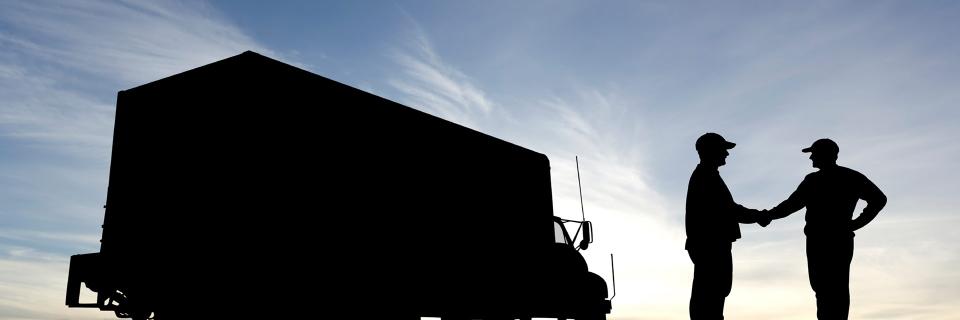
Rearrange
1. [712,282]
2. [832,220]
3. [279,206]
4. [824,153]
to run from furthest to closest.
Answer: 1. [279,206]
2. [824,153]
3. [832,220]
4. [712,282]

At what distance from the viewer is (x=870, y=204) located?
622 cm

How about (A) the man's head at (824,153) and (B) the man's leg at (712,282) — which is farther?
(A) the man's head at (824,153)

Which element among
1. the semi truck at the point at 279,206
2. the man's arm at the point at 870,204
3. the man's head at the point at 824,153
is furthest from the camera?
the semi truck at the point at 279,206

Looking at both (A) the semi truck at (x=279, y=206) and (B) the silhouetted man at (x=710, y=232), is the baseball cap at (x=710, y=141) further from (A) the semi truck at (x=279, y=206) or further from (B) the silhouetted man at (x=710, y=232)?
(A) the semi truck at (x=279, y=206)

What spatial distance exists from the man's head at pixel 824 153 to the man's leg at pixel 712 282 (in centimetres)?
108

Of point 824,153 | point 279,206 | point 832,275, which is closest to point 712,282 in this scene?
point 832,275

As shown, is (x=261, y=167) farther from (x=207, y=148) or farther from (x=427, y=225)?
(x=427, y=225)

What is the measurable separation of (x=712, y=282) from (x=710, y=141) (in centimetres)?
110

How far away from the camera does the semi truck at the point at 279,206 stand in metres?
8.24

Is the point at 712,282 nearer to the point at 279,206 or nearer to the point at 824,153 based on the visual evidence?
the point at 824,153

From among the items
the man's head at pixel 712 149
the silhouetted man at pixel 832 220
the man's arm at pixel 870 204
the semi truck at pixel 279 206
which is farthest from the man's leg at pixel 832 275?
the semi truck at pixel 279 206

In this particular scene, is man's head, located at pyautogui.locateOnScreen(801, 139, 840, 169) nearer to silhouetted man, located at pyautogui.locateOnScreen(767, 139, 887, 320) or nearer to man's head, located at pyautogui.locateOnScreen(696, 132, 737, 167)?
silhouetted man, located at pyautogui.locateOnScreen(767, 139, 887, 320)

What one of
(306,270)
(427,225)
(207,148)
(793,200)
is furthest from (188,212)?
(793,200)

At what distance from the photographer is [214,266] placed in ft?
26.9
